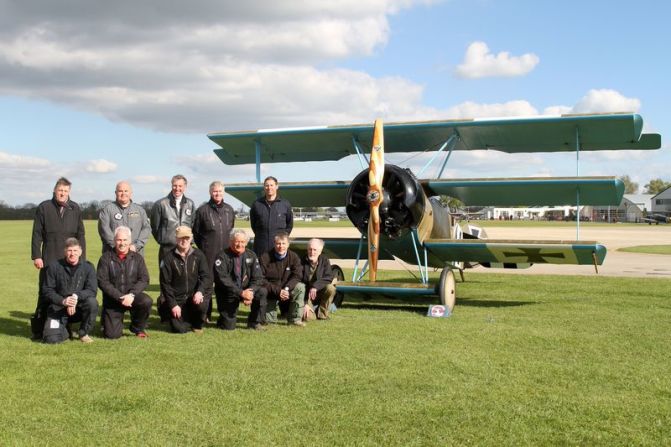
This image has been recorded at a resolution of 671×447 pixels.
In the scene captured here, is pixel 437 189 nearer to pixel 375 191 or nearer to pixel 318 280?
pixel 375 191

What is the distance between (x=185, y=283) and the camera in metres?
7.41

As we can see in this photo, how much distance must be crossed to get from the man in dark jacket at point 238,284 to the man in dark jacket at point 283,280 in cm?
25

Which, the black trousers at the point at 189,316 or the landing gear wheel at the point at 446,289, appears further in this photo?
the landing gear wheel at the point at 446,289

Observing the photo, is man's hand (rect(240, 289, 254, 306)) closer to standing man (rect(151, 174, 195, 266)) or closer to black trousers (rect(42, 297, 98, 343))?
standing man (rect(151, 174, 195, 266))

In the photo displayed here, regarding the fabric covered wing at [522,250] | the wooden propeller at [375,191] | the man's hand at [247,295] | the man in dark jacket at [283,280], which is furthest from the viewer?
the fabric covered wing at [522,250]

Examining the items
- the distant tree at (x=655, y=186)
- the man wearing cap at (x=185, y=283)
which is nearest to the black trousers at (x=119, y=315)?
the man wearing cap at (x=185, y=283)

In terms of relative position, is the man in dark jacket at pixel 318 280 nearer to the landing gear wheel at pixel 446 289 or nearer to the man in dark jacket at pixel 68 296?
the landing gear wheel at pixel 446 289

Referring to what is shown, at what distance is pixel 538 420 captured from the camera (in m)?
4.15

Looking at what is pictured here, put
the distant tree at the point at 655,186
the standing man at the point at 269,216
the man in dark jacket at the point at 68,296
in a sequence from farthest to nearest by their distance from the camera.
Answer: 1. the distant tree at the point at 655,186
2. the standing man at the point at 269,216
3. the man in dark jacket at the point at 68,296

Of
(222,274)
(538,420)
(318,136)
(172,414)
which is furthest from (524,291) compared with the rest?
(172,414)

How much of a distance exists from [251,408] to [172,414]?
52 cm

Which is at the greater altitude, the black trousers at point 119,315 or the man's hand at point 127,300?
the man's hand at point 127,300

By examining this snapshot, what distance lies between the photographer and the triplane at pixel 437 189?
928 cm

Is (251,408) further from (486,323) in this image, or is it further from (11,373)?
(486,323)
